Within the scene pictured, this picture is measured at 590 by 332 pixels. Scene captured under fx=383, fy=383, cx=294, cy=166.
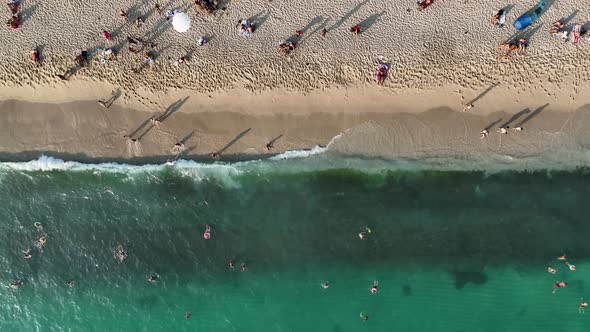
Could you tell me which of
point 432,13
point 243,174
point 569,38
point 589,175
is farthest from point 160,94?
point 589,175

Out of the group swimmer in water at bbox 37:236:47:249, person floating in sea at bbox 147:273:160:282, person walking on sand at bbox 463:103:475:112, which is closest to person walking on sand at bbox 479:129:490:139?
person walking on sand at bbox 463:103:475:112

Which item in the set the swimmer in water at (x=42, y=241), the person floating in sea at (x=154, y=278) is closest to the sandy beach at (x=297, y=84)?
the swimmer in water at (x=42, y=241)

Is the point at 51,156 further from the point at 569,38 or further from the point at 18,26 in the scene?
the point at 569,38

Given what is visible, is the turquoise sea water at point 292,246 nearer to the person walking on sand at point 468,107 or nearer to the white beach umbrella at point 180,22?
the person walking on sand at point 468,107

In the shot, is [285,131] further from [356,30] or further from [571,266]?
[571,266]

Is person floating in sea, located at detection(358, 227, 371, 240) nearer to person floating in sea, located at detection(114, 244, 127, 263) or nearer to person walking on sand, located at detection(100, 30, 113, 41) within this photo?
person floating in sea, located at detection(114, 244, 127, 263)

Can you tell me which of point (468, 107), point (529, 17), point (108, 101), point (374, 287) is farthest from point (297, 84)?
point (529, 17)
